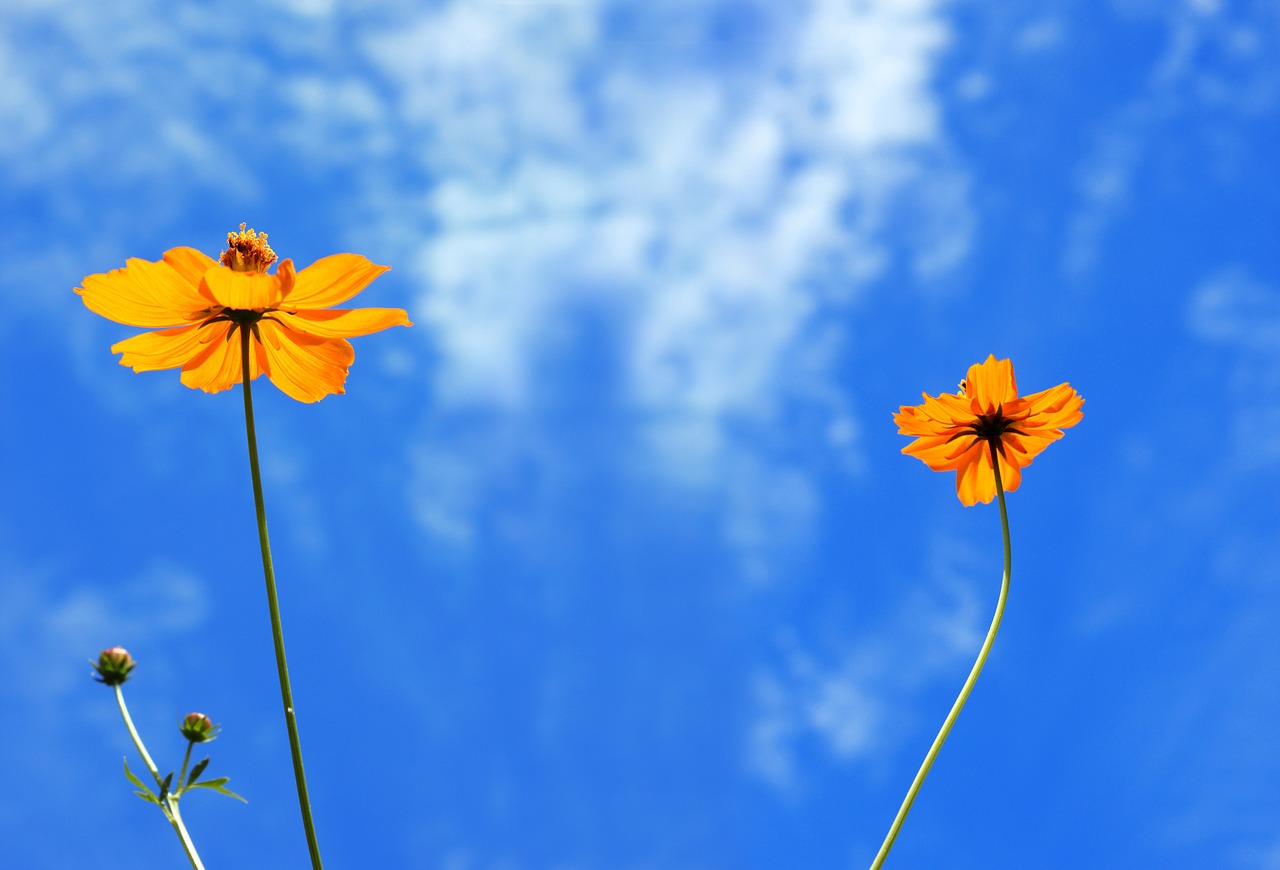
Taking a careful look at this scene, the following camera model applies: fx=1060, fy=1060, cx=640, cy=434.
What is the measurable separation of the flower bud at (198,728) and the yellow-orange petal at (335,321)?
57cm

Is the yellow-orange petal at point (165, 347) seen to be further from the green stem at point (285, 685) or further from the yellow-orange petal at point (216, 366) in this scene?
the green stem at point (285, 685)

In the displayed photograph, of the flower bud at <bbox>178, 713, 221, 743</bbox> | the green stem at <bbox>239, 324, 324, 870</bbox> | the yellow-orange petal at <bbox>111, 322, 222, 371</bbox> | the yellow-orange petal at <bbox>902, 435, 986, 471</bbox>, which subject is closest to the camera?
the green stem at <bbox>239, 324, 324, 870</bbox>

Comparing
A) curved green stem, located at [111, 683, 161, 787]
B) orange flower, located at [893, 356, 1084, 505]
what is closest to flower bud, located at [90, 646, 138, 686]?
curved green stem, located at [111, 683, 161, 787]

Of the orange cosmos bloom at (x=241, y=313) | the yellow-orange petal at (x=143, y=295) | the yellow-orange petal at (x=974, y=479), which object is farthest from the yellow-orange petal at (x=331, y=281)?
the yellow-orange petal at (x=974, y=479)

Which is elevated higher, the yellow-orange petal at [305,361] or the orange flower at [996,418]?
the orange flower at [996,418]

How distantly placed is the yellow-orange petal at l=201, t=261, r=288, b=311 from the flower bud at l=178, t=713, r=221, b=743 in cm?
57

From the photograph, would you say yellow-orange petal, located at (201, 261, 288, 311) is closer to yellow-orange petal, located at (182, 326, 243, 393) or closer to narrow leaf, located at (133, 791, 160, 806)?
yellow-orange petal, located at (182, 326, 243, 393)

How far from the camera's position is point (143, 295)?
151 centimetres

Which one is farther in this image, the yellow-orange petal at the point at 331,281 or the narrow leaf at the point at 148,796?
the yellow-orange petal at the point at 331,281

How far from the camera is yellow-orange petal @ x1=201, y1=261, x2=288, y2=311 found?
1454 mm

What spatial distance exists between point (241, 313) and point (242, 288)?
0.05 meters

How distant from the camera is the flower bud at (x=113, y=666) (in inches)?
48.6

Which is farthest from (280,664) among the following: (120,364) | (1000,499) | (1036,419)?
(1036,419)

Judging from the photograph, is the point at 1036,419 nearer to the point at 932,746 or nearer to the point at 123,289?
the point at 932,746
